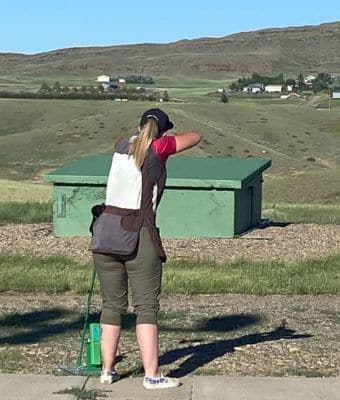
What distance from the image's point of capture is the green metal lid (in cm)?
1306

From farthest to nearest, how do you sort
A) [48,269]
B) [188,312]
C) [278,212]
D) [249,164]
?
[278,212] → [249,164] → [48,269] → [188,312]

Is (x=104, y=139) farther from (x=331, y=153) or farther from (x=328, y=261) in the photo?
(x=328, y=261)

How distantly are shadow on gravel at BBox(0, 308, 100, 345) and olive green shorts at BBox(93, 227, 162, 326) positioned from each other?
150 centimetres

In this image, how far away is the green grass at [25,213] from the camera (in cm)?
1545

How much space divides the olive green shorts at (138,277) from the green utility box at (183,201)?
7389 mm

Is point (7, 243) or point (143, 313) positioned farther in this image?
point (7, 243)

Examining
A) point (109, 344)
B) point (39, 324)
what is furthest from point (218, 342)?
point (39, 324)

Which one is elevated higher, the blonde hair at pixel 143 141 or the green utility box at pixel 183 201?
the blonde hair at pixel 143 141

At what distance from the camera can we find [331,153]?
6869 cm

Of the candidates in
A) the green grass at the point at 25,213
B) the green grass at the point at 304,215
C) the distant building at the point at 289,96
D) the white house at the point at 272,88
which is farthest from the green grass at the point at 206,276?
the white house at the point at 272,88

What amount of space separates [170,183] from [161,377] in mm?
7779

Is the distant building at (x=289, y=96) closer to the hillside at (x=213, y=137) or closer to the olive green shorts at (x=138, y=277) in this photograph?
the hillside at (x=213, y=137)

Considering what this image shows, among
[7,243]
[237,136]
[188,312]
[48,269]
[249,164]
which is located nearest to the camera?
[188,312]

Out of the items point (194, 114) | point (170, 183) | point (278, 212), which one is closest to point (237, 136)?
point (194, 114)
